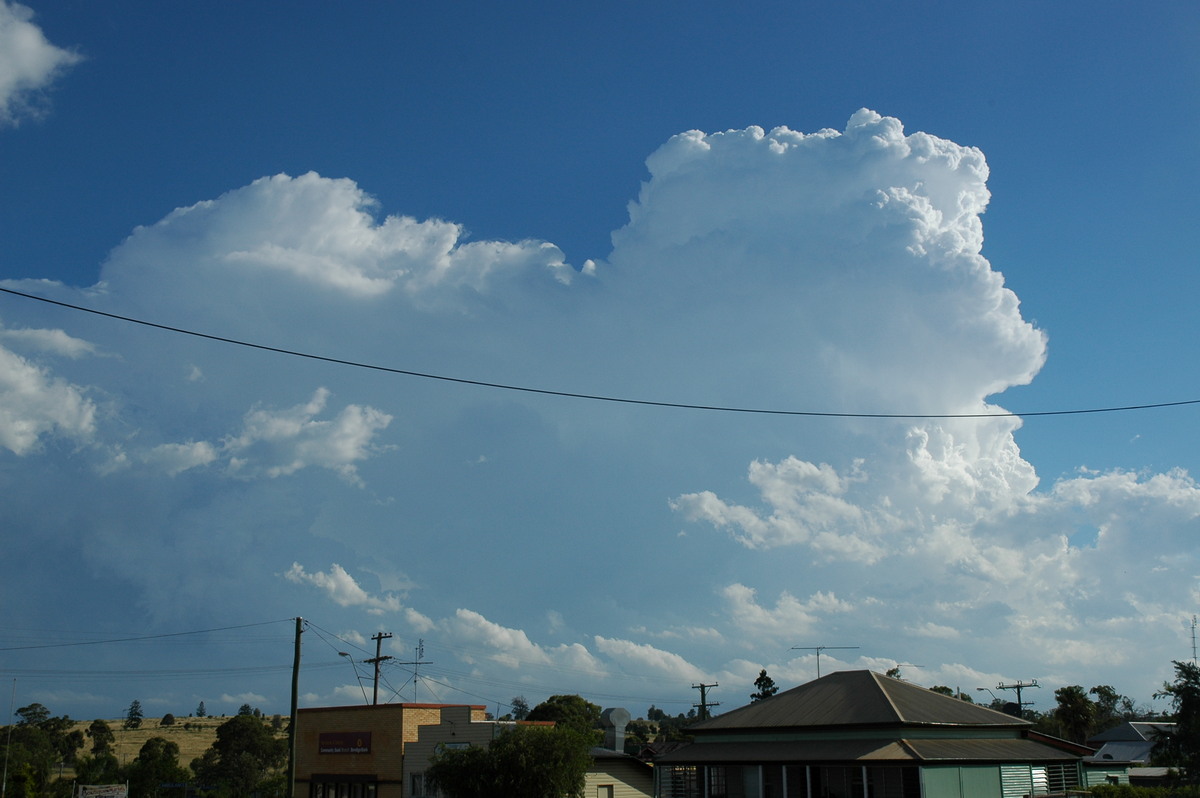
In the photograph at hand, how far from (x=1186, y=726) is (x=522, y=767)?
97.6ft

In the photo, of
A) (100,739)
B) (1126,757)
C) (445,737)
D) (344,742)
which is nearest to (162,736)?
(100,739)

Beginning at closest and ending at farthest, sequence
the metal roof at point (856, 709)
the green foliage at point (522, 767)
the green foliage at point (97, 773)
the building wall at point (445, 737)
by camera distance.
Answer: the green foliage at point (522, 767), the metal roof at point (856, 709), the building wall at point (445, 737), the green foliage at point (97, 773)

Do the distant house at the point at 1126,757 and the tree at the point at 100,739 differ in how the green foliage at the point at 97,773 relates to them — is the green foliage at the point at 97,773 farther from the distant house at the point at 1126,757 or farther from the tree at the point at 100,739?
the distant house at the point at 1126,757

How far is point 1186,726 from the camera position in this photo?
4325cm

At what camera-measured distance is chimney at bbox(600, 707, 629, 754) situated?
56.3 metres

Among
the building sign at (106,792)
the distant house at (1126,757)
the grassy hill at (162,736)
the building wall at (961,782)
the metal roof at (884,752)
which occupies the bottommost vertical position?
the grassy hill at (162,736)

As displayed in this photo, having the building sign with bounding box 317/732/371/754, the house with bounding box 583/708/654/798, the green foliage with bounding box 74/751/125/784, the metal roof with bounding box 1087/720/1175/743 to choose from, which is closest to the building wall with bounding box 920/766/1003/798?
the house with bounding box 583/708/654/798

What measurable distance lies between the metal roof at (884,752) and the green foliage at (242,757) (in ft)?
202

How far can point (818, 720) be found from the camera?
144 ft

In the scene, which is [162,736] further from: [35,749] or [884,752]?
[884,752]

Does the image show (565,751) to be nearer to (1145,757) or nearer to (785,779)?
(785,779)

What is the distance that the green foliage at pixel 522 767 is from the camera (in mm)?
39812

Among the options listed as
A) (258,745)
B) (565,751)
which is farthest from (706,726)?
(258,745)

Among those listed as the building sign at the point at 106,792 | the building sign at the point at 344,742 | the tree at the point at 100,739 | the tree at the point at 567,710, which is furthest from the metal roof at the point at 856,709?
the tree at the point at 100,739
